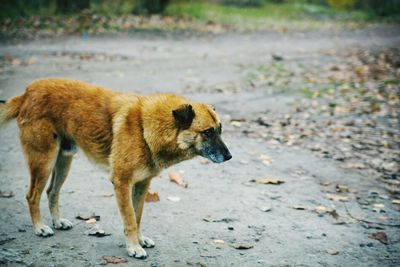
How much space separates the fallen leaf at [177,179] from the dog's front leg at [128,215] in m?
1.74

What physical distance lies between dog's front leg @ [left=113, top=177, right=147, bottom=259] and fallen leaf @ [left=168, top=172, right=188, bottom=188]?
5.70 ft

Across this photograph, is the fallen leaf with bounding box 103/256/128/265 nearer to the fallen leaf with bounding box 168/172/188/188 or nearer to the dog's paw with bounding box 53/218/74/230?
the dog's paw with bounding box 53/218/74/230

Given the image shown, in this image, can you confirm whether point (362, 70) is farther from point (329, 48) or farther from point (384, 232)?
point (384, 232)

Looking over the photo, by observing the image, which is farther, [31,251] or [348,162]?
[348,162]

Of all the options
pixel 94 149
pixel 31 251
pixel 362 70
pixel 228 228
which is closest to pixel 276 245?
pixel 228 228

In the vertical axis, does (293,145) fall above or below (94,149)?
below

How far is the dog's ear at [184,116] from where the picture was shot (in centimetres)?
395

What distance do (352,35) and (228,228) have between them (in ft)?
64.7

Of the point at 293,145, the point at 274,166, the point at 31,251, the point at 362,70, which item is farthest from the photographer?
the point at 362,70

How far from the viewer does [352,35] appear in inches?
867

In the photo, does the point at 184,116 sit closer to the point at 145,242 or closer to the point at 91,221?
the point at 145,242

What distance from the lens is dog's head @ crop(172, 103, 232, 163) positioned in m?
4.01

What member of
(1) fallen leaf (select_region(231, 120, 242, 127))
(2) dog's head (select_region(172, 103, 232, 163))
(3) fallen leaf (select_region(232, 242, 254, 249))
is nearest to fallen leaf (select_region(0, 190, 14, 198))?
(2) dog's head (select_region(172, 103, 232, 163))

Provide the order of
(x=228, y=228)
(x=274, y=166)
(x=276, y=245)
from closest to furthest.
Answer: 1. (x=276, y=245)
2. (x=228, y=228)
3. (x=274, y=166)
